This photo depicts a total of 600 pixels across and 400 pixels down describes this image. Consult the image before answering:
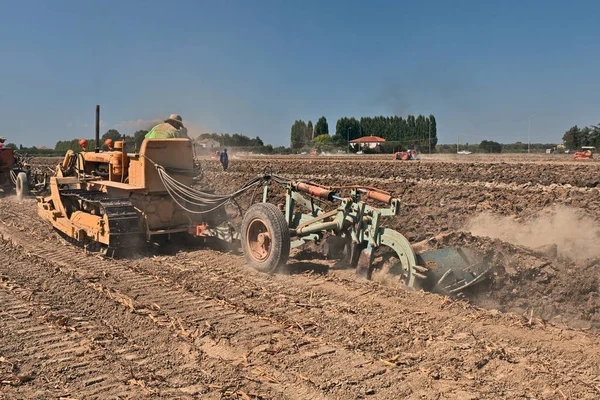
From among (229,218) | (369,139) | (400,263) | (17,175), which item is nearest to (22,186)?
(17,175)

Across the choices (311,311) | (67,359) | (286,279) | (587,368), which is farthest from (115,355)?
(587,368)

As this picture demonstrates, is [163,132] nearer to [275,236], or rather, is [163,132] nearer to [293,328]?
[275,236]

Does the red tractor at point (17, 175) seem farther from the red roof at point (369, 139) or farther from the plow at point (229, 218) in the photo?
the red roof at point (369, 139)

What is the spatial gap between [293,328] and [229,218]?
15.6ft

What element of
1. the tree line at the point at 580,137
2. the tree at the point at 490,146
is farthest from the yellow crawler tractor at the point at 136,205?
the tree at the point at 490,146

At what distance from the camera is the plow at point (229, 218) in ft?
20.9

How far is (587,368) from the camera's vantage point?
4.12m

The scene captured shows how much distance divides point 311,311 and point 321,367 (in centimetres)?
133

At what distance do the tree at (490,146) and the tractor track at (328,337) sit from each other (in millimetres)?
72311

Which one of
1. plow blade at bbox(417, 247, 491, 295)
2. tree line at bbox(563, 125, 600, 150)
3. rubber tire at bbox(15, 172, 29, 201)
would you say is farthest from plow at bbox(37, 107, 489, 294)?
tree line at bbox(563, 125, 600, 150)

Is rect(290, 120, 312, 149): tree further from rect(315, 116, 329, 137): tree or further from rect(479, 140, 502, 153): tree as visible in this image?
rect(479, 140, 502, 153): tree

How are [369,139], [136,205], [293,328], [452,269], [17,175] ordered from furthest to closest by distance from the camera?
[369,139] < [17,175] < [136,205] < [452,269] < [293,328]

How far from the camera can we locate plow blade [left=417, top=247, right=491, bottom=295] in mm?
6162

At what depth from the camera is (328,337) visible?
482 centimetres
